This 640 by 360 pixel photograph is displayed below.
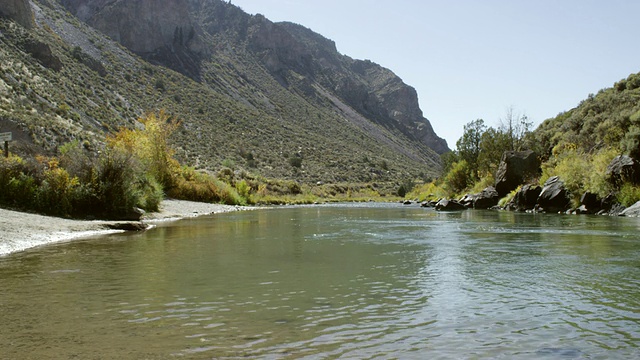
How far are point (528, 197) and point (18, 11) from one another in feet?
264

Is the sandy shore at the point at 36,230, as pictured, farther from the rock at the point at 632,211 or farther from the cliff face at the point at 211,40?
the cliff face at the point at 211,40

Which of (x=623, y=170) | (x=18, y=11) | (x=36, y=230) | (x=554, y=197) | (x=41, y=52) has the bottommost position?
(x=36, y=230)

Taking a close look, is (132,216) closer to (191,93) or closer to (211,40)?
(191,93)

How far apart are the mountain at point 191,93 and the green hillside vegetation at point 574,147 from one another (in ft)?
103

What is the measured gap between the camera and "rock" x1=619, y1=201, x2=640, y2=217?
89.8ft

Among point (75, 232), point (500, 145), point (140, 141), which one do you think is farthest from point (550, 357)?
point (500, 145)

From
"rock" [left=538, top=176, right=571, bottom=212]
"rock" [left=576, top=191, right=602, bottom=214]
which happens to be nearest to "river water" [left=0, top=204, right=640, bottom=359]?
"rock" [left=576, top=191, right=602, bottom=214]

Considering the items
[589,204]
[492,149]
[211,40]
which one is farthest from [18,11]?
[589,204]

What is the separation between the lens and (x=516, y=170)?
146 feet

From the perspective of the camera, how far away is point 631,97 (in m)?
48.3

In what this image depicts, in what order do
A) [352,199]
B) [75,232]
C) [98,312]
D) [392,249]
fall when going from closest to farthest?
[98,312]
[392,249]
[75,232]
[352,199]

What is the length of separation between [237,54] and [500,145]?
117m

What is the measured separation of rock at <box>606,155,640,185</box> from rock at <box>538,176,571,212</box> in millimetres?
4169

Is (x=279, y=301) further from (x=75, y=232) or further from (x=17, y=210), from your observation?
(x=17, y=210)
